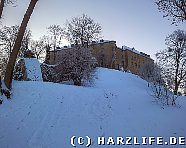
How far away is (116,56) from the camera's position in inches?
2857

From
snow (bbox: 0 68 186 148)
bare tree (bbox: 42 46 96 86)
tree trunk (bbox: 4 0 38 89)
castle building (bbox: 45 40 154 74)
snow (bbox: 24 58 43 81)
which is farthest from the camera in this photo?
castle building (bbox: 45 40 154 74)

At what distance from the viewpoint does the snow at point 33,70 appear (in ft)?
94.4

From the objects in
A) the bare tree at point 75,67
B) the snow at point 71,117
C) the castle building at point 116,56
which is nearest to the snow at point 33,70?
the bare tree at point 75,67

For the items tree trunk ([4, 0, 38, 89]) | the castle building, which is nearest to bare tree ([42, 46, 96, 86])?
tree trunk ([4, 0, 38, 89])

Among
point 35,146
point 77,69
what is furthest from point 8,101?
point 77,69

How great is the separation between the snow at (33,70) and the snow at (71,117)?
449 inches

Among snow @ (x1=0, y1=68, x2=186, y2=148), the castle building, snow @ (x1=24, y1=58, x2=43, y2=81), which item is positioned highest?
the castle building

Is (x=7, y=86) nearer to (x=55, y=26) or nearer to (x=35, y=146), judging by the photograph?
(x=35, y=146)

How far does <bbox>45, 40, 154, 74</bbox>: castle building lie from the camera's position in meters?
63.3

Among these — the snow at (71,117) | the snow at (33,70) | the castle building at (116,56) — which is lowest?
the snow at (71,117)

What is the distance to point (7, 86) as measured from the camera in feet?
48.1

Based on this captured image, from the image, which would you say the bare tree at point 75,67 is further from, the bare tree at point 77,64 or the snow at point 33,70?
the snow at point 33,70

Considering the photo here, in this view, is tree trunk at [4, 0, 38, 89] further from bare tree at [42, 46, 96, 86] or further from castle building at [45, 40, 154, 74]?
castle building at [45, 40, 154, 74]

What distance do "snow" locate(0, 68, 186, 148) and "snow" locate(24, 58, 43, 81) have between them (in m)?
11.4
